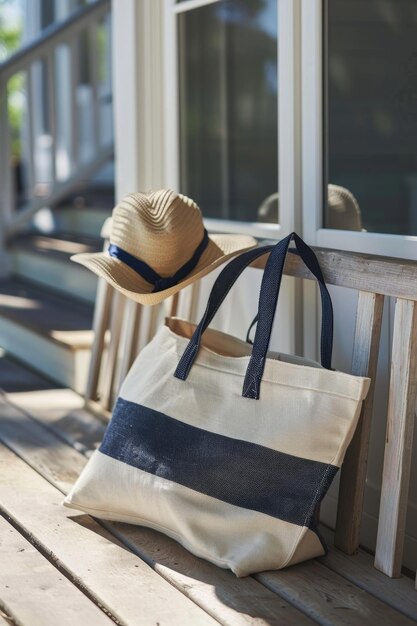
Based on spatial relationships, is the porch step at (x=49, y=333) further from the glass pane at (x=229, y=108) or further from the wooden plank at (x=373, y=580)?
the wooden plank at (x=373, y=580)

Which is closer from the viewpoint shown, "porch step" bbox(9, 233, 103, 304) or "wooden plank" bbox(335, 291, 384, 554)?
"wooden plank" bbox(335, 291, 384, 554)

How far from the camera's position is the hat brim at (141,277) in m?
2.32

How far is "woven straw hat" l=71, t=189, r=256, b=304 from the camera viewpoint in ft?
7.85

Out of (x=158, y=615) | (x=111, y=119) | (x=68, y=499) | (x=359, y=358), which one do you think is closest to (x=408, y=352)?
(x=359, y=358)

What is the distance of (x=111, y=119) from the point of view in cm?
625

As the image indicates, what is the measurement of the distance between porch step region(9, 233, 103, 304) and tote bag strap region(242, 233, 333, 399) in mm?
2343

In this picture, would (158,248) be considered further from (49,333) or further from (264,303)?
(49,333)

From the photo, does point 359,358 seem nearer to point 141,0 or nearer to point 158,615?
point 158,615

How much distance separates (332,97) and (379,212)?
0.32 m

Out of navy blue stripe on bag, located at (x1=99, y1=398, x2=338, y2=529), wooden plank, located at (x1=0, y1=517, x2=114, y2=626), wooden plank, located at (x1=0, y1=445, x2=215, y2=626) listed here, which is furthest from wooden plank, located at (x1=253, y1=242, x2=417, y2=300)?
wooden plank, located at (x1=0, y1=517, x2=114, y2=626)

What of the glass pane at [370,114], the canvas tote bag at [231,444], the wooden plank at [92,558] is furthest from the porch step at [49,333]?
→ the glass pane at [370,114]

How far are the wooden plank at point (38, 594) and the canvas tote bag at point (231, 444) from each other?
209 mm

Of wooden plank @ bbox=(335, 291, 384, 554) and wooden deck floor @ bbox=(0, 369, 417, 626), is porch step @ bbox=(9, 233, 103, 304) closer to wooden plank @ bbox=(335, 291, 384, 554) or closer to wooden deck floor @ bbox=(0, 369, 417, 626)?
wooden deck floor @ bbox=(0, 369, 417, 626)

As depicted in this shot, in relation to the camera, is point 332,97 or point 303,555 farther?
point 332,97
